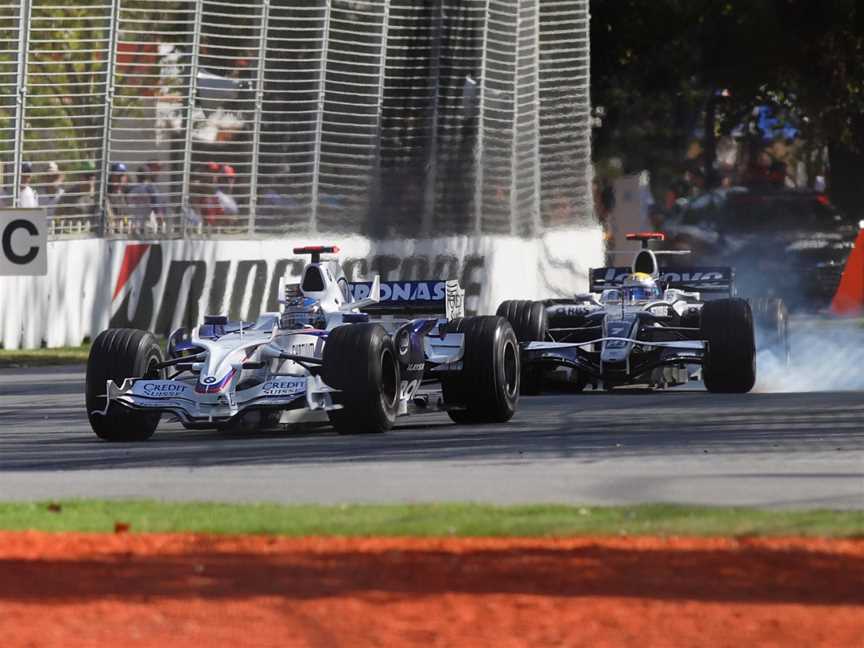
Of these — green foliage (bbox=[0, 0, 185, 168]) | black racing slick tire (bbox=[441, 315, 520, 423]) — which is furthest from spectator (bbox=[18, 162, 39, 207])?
black racing slick tire (bbox=[441, 315, 520, 423])

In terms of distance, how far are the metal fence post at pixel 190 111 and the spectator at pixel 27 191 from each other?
7.54ft

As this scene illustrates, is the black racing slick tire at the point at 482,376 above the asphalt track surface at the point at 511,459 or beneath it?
above

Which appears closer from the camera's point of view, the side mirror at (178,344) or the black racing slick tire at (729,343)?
the side mirror at (178,344)

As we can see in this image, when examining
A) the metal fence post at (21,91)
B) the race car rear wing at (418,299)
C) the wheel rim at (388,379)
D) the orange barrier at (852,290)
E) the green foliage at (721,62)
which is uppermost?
the green foliage at (721,62)

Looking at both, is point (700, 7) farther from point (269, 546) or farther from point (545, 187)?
point (269, 546)

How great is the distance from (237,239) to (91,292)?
236 cm

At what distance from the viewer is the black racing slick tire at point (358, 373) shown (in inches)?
563

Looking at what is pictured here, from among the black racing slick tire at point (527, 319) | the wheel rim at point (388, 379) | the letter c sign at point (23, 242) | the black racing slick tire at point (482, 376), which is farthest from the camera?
the letter c sign at point (23, 242)

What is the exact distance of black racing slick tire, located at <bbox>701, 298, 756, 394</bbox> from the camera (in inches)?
706

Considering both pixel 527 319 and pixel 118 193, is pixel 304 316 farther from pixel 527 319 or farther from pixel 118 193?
pixel 118 193

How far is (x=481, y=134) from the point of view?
102 ft

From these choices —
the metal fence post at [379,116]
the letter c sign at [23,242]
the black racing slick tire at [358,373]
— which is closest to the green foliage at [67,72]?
the metal fence post at [379,116]

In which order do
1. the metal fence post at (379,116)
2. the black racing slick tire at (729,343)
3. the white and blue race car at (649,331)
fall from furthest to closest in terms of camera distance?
the metal fence post at (379,116), the white and blue race car at (649,331), the black racing slick tire at (729,343)

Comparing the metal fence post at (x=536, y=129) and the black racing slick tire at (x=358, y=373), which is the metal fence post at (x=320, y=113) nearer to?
→ the metal fence post at (x=536, y=129)
